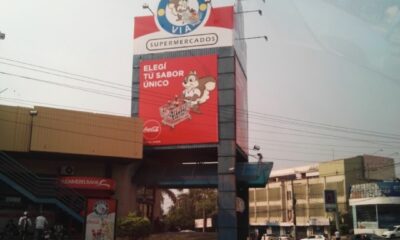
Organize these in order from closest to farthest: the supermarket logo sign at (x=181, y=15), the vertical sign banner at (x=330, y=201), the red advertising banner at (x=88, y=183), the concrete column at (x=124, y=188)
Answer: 1. the red advertising banner at (x=88, y=183)
2. the concrete column at (x=124, y=188)
3. the supermarket logo sign at (x=181, y=15)
4. the vertical sign banner at (x=330, y=201)

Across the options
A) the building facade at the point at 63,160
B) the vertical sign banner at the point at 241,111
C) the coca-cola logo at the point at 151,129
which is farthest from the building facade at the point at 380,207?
the building facade at the point at 63,160

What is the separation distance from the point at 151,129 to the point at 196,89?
15.8ft

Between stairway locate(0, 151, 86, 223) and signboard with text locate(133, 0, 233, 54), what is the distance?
46.4ft

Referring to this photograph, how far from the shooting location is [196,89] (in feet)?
127

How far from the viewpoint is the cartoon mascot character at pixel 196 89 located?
38.4m

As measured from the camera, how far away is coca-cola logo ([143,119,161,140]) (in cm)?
3924

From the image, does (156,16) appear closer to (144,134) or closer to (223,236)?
(144,134)

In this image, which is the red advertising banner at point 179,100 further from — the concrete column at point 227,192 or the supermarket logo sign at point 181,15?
the supermarket logo sign at point 181,15

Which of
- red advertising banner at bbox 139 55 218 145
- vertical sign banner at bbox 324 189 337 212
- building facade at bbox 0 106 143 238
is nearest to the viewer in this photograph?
building facade at bbox 0 106 143 238

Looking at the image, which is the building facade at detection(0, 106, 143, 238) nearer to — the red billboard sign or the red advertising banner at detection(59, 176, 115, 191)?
the red advertising banner at detection(59, 176, 115, 191)

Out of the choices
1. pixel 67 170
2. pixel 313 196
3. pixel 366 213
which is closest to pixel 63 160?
pixel 67 170

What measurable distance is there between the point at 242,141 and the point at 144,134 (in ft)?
26.3

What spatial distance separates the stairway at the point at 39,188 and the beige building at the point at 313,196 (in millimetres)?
50136

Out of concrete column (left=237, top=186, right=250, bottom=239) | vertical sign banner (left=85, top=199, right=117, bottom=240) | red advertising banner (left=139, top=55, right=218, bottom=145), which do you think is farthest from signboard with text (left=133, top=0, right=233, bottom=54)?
vertical sign banner (left=85, top=199, right=117, bottom=240)
